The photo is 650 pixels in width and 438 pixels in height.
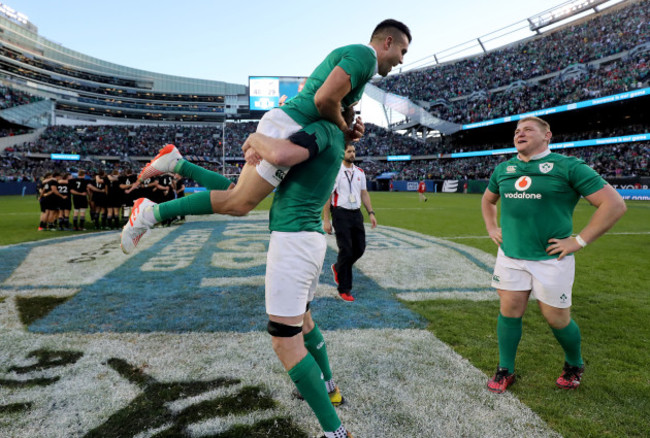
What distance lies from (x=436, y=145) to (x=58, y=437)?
196 ft

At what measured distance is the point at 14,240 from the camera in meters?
9.33

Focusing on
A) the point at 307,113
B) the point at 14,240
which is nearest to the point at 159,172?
the point at 307,113

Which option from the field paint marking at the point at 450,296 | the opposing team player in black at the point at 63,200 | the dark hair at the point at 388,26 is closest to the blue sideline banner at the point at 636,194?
the field paint marking at the point at 450,296

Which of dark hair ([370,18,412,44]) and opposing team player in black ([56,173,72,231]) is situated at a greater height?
dark hair ([370,18,412,44])

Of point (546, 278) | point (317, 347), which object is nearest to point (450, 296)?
point (546, 278)

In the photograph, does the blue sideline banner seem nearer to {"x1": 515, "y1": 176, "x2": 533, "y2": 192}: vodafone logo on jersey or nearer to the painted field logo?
the painted field logo

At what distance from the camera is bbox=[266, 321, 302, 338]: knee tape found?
73.3 inches

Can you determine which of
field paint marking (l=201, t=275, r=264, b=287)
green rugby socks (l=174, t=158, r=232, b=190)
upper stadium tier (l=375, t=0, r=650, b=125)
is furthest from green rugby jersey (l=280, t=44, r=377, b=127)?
upper stadium tier (l=375, t=0, r=650, b=125)

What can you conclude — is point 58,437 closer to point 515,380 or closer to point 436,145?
point 515,380

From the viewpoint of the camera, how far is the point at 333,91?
1.76 meters

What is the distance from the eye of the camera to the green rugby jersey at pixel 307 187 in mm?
1897

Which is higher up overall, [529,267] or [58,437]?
[529,267]

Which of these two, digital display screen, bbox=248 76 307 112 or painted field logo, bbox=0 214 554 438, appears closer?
painted field logo, bbox=0 214 554 438

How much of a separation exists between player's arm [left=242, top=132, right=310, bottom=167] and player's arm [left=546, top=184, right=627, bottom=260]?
6.61 feet
